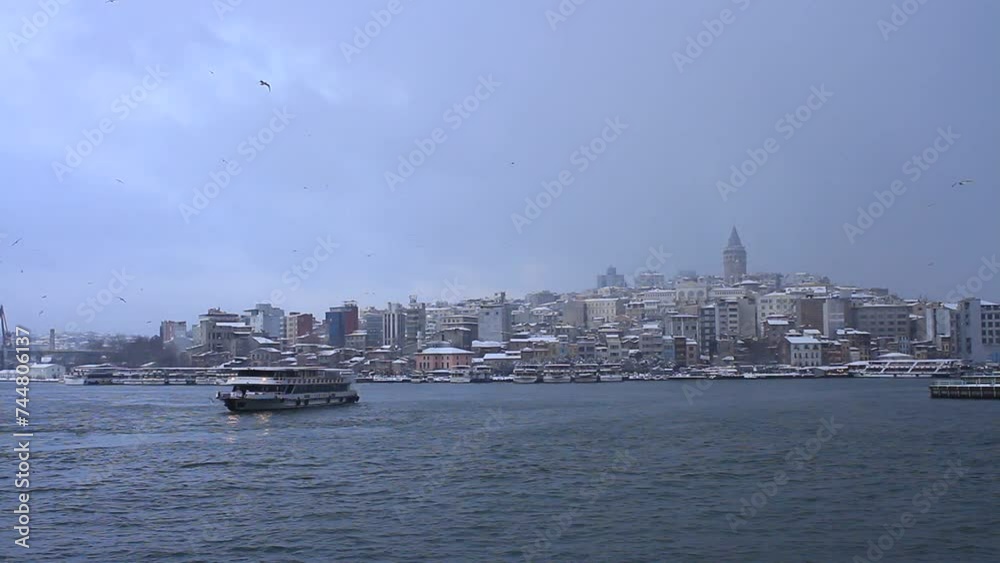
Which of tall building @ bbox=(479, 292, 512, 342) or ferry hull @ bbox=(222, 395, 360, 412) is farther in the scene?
tall building @ bbox=(479, 292, 512, 342)

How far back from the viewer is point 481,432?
21.2 meters

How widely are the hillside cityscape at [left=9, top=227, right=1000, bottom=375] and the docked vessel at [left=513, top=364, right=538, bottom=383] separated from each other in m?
4.45

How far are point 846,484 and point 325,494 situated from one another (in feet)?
23.9

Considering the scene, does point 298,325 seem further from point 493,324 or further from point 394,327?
point 493,324

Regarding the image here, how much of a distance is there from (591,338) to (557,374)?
16.0m

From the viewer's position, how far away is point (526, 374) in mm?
65438

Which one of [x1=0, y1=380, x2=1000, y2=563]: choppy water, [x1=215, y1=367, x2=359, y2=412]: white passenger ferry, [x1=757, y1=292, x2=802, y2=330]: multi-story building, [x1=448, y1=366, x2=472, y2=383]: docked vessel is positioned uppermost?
[x1=757, y1=292, x2=802, y2=330]: multi-story building

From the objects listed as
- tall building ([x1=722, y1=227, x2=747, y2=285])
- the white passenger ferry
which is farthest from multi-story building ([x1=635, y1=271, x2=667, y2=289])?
the white passenger ferry

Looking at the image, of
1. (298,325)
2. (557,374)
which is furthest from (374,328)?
(557,374)

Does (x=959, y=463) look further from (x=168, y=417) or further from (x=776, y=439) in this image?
(x=168, y=417)

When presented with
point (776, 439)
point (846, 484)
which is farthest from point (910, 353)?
point (846, 484)

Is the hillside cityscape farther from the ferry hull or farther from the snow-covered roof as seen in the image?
the ferry hull

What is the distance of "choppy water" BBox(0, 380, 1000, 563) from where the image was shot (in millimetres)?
9586

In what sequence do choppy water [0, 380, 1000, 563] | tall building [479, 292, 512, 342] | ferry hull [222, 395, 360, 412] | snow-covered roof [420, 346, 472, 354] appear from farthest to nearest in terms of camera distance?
tall building [479, 292, 512, 342], snow-covered roof [420, 346, 472, 354], ferry hull [222, 395, 360, 412], choppy water [0, 380, 1000, 563]
